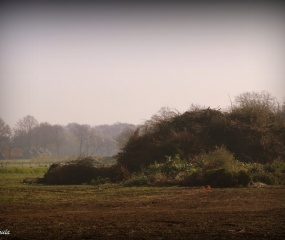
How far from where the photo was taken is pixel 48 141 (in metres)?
76.5

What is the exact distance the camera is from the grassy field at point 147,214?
30.1 ft

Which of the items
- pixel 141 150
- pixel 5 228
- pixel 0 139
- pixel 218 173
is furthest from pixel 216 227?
pixel 0 139

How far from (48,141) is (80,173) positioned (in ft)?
173

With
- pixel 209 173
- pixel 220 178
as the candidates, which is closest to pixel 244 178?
pixel 220 178

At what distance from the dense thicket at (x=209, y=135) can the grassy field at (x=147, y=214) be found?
370 inches

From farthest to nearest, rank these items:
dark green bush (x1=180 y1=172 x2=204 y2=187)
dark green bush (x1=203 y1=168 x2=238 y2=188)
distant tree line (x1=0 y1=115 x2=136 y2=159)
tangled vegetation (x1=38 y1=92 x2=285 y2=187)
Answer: distant tree line (x1=0 y1=115 x2=136 y2=159) → tangled vegetation (x1=38 y1=92 x2=285 y2=187) → dark green bush (x1=180 y1=172 x2=204 y2=187) → dark green bush (x1=203 y1=168 x2=238 y2=188)

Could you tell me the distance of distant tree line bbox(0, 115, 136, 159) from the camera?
64.9 m

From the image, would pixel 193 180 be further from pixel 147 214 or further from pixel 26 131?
pixel 26 131

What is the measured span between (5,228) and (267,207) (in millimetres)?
8024

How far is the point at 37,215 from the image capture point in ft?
39.7

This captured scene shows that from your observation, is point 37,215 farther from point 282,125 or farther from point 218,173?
point 282,125

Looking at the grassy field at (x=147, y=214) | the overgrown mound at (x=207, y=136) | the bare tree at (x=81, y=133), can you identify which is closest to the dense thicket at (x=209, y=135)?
the overgrown mound at (x=207, y=136)

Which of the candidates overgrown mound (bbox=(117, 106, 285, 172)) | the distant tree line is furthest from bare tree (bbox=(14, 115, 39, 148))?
overgrown mound (bbox=(117, 106, 285, 172))

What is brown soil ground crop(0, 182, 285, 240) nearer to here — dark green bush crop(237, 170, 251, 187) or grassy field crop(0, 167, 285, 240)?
grassy field crop(0, 167, 285, 240)
